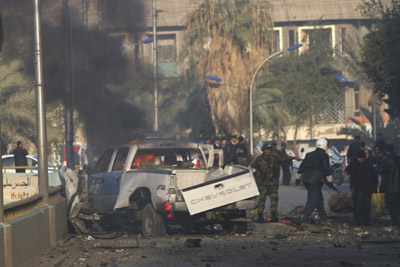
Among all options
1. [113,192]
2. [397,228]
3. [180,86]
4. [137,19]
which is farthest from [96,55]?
[180,86]

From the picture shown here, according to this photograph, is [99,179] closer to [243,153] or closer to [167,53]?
[243,153]

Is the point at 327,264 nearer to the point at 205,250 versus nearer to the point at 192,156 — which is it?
the point at 205,250

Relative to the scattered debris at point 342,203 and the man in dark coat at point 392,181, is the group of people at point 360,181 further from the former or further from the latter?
the scattered debris at point 342,203

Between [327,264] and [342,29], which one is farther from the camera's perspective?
[342,29]

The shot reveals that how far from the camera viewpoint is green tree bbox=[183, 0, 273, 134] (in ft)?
128

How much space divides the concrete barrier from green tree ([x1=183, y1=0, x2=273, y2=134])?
24575 millimetres

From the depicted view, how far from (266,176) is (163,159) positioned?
2.00 metres

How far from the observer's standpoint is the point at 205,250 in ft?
39.4

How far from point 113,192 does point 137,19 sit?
1374 centimetres

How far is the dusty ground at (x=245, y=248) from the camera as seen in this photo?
35.2 ft

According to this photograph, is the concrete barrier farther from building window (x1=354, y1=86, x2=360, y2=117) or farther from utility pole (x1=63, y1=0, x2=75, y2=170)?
building window (x1=354, y1=86, x2=360, y2=117)

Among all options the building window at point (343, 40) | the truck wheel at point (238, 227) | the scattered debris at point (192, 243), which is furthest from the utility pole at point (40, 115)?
the building window at point (343, 40)

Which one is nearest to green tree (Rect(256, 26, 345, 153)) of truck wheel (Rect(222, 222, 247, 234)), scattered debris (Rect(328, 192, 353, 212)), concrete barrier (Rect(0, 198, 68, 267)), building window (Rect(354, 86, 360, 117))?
building window (Rect(354, 86, 360, 117))

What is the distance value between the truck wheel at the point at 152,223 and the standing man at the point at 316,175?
3018 millimetres
